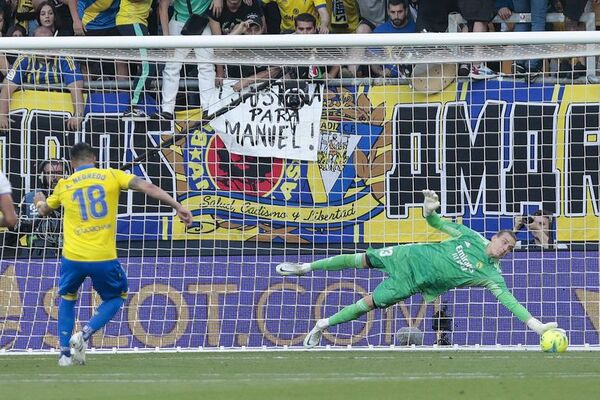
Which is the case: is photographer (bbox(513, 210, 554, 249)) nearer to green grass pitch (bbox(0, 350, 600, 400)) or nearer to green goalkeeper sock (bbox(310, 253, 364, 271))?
green grass pitch (bbox(0, 350, 600, 400))

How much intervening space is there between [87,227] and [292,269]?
291 cm

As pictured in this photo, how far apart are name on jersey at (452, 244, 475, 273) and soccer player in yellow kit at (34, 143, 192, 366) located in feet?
11.2

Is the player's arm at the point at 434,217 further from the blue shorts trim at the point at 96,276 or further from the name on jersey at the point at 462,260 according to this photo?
the blue shorts trim at the point at 96,276

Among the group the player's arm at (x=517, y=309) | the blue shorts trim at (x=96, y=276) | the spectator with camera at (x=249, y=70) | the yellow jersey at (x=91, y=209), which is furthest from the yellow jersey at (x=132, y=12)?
the player's arm at (x=517, y=309)

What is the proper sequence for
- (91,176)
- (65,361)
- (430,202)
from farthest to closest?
(430,202), (65,361), (91,176)

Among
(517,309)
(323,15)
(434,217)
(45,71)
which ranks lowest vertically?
(517,309)

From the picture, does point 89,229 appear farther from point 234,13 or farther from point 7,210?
point 234,13

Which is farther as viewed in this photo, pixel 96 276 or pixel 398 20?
pixel 398 20

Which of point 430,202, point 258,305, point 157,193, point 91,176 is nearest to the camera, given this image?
point 157,193

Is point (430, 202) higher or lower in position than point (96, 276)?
higher

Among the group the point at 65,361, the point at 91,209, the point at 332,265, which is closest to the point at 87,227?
the point at 91,209

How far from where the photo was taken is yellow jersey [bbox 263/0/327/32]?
57.1ft

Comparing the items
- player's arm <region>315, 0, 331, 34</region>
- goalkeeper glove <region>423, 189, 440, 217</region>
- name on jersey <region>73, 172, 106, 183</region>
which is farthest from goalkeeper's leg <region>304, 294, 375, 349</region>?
player's arm <region>315, 0, 331, 34</region>

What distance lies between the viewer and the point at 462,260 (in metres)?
14.3
